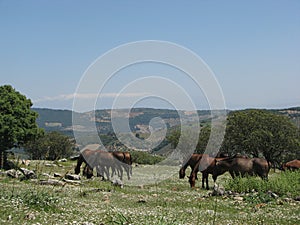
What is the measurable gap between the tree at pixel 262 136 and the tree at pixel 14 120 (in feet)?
119

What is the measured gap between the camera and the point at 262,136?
2542 inches

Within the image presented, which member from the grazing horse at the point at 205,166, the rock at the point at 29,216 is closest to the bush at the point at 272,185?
the grazing horse at the point at 205,166

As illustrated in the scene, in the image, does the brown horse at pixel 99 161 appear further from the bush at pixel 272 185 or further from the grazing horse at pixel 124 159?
the bush at pixel 272 185

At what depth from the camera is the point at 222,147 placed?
71.4 metres

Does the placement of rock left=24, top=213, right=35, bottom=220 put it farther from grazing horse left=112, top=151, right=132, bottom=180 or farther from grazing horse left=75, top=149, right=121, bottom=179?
grazing horse left=112, top=151, right=132, bottom=180

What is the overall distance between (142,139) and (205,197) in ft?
136

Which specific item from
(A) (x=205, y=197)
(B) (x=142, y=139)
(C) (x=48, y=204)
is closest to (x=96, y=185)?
(A) (x=205, y=197)

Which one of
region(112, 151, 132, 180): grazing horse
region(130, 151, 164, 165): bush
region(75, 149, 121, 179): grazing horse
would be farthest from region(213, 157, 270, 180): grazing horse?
region(130, 151, 164, 165): bush

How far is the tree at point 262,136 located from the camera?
64812mm

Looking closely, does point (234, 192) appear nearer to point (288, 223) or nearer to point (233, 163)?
point (233, 163)

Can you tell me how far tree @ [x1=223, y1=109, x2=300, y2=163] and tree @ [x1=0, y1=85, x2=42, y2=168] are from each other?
1428 inches

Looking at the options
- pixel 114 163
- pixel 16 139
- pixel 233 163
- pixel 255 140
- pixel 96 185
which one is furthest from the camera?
pixel 255 140

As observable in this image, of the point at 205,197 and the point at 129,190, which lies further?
the point at 129,190

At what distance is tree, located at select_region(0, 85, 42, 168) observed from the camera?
1671 inches
